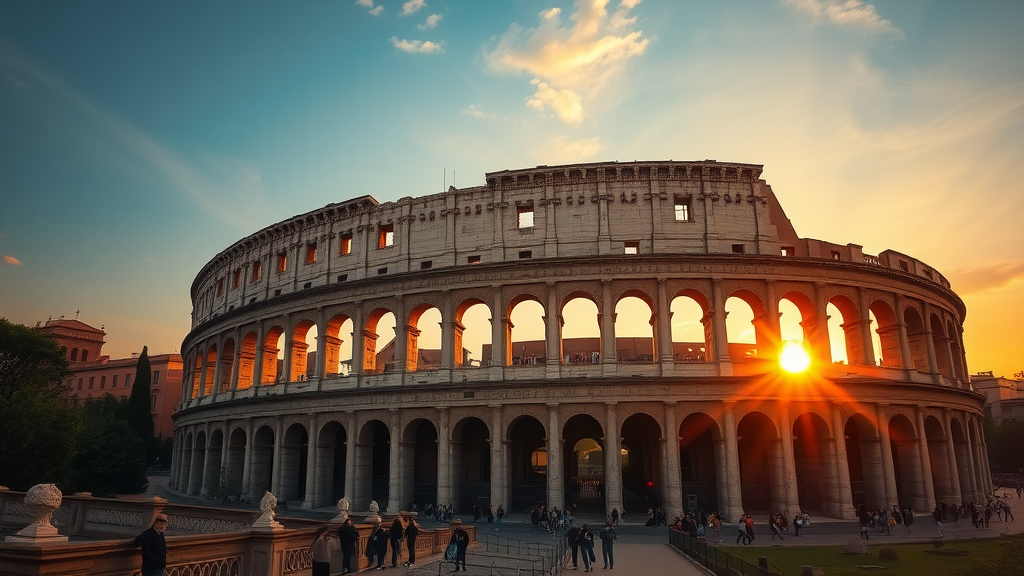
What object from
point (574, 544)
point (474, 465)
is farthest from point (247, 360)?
point (574, 544)

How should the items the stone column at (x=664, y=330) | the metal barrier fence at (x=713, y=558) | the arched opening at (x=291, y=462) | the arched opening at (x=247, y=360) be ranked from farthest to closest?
the arched opening at (x=247, y=360) → the arched opening at (x=291, y=462) → the stone column at (x=664, y=330) → the metal barrier fence at (x=713, y=558)

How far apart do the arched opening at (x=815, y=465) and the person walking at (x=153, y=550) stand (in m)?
32.4

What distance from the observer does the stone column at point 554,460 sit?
33719 millimetres

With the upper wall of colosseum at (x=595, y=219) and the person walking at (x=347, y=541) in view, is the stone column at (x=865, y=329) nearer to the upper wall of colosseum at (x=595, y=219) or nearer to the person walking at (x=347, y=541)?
the upper wall of colosseum at (x=595, y=219)

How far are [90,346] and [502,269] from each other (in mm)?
91456

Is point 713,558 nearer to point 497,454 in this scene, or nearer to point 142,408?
point 497,454

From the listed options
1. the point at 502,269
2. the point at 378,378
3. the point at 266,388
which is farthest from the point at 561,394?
the point at 266,388

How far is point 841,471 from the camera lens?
112 feet


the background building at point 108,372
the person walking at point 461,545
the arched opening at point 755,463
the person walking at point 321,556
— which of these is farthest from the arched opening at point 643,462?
the background building at point 108,372

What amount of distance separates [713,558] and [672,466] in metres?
12.9

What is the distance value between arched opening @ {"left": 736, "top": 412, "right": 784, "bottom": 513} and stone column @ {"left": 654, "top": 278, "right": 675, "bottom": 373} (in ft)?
19.3

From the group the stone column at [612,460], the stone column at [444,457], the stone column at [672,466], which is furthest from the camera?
the stone column at [444,457]

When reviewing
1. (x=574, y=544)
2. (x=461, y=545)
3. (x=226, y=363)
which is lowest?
(x=574, y=544)

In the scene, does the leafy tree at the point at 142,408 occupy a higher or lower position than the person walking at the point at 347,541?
higher
